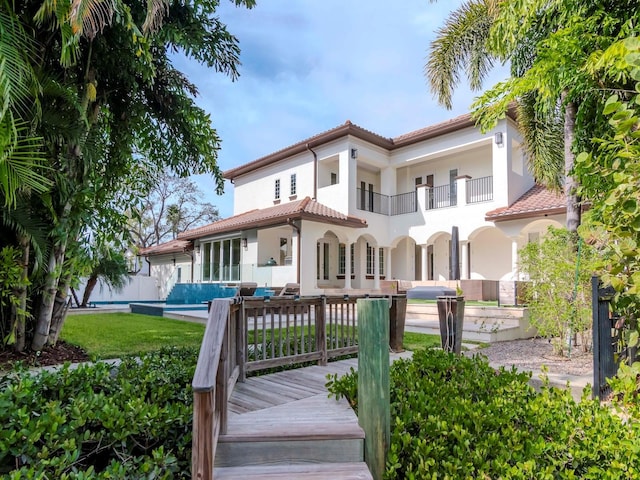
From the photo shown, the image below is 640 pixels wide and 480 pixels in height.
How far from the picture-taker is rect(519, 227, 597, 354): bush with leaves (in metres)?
7.36

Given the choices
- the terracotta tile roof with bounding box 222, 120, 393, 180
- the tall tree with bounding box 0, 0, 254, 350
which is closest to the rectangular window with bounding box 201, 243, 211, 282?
the terracotta tile roof with bounding box 222, 120, 393, 180

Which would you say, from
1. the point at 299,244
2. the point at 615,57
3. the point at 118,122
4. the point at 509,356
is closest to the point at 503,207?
the point at 299,244

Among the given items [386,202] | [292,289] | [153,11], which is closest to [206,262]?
[292,289]

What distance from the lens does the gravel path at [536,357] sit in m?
6.72

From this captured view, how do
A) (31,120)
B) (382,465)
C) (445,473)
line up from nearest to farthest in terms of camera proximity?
1. (445,473)
2. (382,465)
3. (31,120)

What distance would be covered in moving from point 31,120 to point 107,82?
1.84 m

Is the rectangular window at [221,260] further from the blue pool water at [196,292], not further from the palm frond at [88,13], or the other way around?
the palm frond at [88,13]

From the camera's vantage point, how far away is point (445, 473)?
8.73 feet

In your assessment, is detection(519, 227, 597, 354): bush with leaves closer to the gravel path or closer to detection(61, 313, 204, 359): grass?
the gravel path

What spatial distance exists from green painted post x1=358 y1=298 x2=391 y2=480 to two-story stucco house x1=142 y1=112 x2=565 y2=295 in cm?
1233

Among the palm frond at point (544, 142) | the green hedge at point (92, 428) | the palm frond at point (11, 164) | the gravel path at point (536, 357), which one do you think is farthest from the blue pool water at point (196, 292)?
the green hedge at point (92, 428)

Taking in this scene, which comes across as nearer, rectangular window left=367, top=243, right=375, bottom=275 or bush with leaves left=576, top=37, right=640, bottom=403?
bush with leaves left=576, top=37, right=640, bottom=403

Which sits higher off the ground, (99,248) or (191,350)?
(99,248)

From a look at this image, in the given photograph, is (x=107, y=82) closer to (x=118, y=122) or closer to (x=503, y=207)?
(x=118, y=122)
